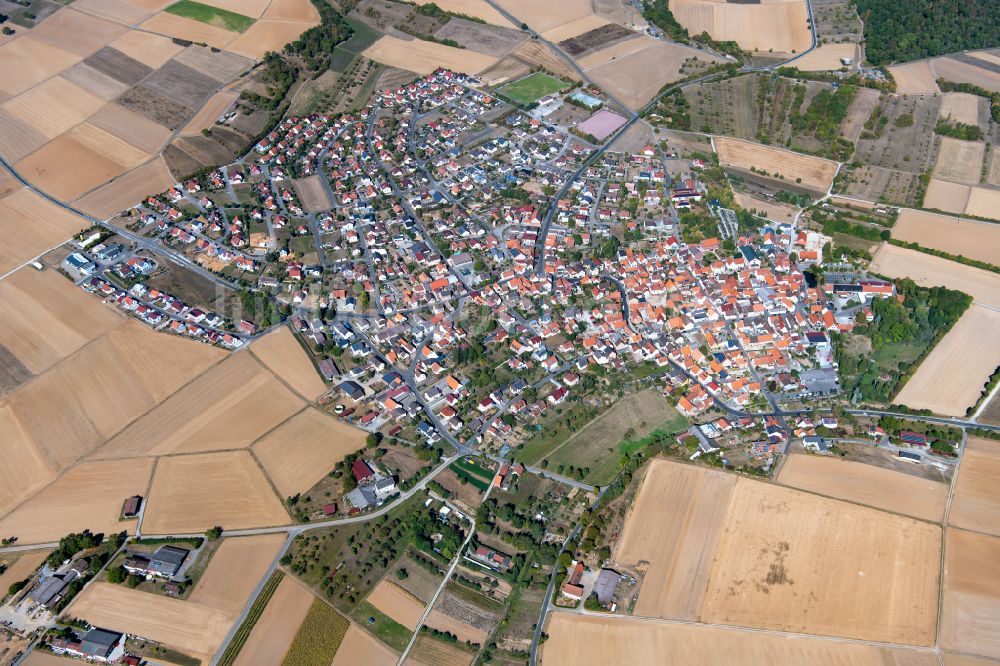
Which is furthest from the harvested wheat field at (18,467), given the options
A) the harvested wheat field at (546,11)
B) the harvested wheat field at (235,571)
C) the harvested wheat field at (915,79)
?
the harvested wheat field at (915,79)

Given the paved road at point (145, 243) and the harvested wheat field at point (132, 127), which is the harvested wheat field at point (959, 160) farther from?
the harvested wheat field at point (132, 127)

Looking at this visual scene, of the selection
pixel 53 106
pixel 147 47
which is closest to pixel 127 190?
pixel 53 106

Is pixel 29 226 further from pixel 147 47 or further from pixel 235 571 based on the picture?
pixel 235 571

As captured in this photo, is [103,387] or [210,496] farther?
[103,387]

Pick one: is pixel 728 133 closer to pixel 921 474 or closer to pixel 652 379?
pixel 652 379

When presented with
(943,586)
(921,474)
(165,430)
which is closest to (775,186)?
(921,474)

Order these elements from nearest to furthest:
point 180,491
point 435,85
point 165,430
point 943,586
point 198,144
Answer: point 943,586
point 180,491
point 165,430
point 198,144
point 435,85
